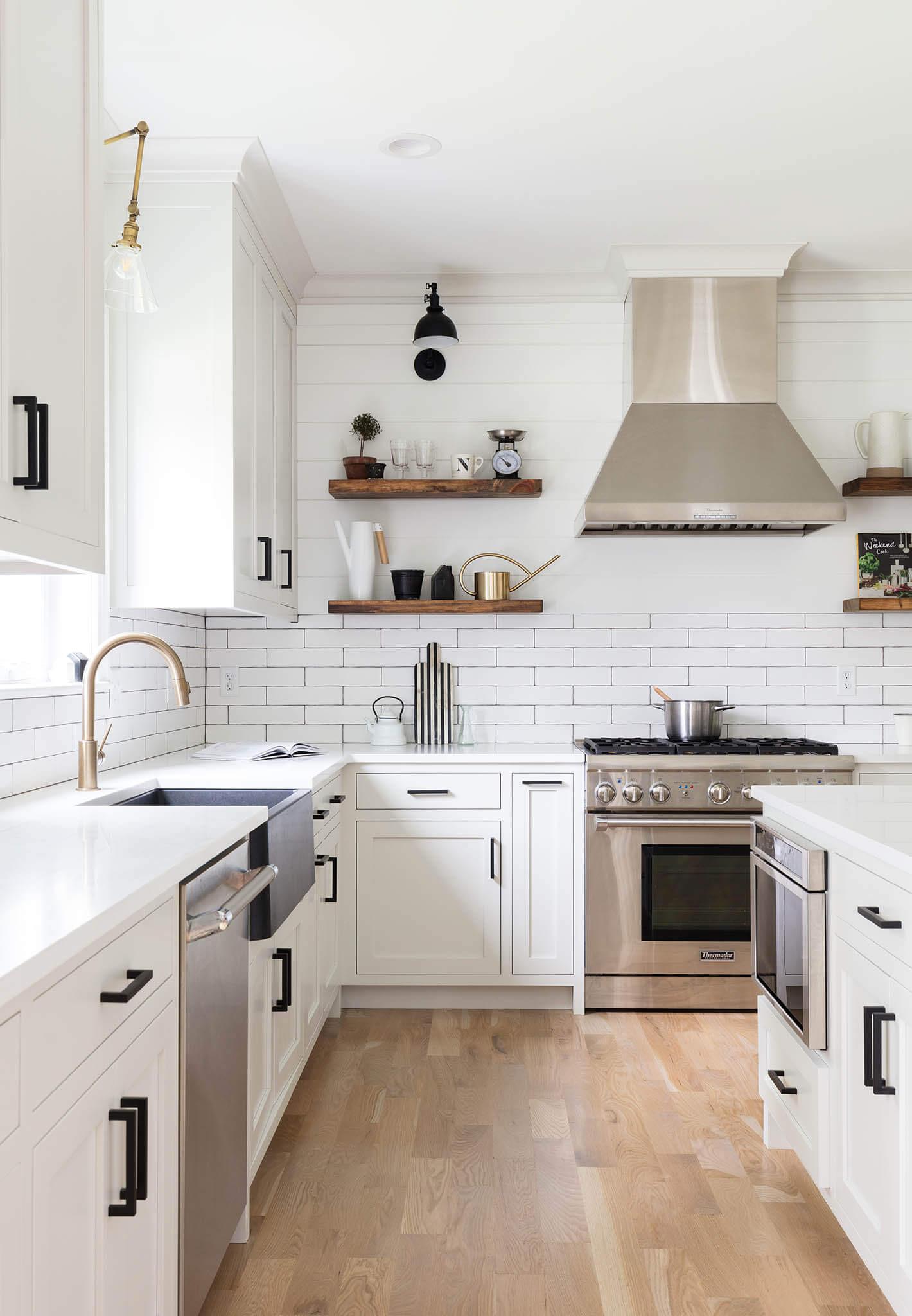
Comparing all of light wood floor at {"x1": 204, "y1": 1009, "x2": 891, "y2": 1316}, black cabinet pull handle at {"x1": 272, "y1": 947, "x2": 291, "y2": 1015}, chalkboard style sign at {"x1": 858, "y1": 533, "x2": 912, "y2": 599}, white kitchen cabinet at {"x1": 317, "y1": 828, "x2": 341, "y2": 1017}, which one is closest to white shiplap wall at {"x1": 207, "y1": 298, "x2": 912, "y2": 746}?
chalkboard style sign at {"x1": 858, "y1": 533, "x2": 912, "y2": 599}

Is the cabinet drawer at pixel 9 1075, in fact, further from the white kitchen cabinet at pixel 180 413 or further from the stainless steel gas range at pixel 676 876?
the stainless steel gas range at pixel 676 876

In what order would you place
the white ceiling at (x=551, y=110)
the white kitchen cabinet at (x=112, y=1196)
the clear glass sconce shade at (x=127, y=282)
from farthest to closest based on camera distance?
the white ceiling at (x=551, y=110)
the clear glass sconce shade at (x=127, y=282)
the white kitchen cabinet at (x=112, y=1196)

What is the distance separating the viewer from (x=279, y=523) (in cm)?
373

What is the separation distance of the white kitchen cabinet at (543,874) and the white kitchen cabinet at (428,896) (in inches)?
3.7

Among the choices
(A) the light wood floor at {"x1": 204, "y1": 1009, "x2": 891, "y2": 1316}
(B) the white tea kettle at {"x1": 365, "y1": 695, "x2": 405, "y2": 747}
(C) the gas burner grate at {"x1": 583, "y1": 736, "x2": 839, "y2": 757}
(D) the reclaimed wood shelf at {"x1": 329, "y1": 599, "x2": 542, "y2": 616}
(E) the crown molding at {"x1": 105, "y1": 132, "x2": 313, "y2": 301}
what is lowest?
(A) the light wood floor at {"x1": 204, "y1": 1009, "x2": 891, "y2": 1316}

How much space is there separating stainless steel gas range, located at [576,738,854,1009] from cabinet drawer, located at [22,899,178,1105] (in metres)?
2.23

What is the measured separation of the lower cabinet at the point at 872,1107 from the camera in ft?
5.42

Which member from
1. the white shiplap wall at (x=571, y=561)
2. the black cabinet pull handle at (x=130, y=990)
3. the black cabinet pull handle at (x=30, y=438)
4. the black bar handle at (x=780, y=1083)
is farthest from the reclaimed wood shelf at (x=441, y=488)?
the black cabinet pull handle at (x=130, y=990)

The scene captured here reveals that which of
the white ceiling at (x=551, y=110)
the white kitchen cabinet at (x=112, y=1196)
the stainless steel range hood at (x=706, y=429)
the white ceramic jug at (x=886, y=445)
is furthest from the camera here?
the white ceramic jug at (x=886, y=445)

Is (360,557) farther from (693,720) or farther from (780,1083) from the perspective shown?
(780,1083)

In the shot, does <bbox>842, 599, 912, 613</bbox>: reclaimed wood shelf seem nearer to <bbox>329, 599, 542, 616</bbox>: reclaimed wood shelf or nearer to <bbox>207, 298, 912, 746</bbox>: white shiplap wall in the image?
<bbox>207, 298, 912, 746</bbox>: white shiplap wall

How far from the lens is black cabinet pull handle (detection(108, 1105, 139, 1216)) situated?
1.32m

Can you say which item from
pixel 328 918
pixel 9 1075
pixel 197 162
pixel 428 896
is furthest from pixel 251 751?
pixel 9 1075

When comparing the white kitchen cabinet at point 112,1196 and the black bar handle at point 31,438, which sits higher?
the black bar handle at point 31,438
